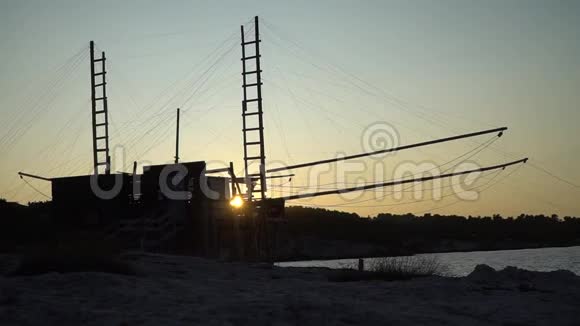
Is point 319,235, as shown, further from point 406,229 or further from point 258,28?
point 258,28

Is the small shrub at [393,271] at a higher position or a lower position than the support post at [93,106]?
lower

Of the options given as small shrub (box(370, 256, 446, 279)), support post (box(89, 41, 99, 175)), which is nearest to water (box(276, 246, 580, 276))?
small shrub (box(370, 256, 446, 279))

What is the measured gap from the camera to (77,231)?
3328cm

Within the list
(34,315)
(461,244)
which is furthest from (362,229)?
(34,315)

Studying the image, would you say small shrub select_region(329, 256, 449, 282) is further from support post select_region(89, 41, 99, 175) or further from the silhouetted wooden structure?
support post select_region(89, 41, 99, 175)

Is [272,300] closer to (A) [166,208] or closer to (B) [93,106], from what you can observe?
(A) [166,208]

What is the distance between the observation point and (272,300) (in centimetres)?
1073

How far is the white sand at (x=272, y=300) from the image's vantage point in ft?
30.4

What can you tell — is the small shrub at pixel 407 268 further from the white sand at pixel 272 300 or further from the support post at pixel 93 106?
the support post at pixel 93 106

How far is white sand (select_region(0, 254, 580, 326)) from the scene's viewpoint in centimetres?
927

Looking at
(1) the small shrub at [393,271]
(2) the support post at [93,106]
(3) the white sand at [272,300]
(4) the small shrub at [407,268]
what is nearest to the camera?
(3) the white sand at [272,300]

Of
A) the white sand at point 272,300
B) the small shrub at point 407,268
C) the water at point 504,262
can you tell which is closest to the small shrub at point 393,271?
the small shrub at point 407,268

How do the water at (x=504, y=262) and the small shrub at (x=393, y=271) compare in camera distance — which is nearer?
the small shrub at (x=393, y=271)

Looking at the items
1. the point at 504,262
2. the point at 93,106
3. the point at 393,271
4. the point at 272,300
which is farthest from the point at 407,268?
the point at 504,262
